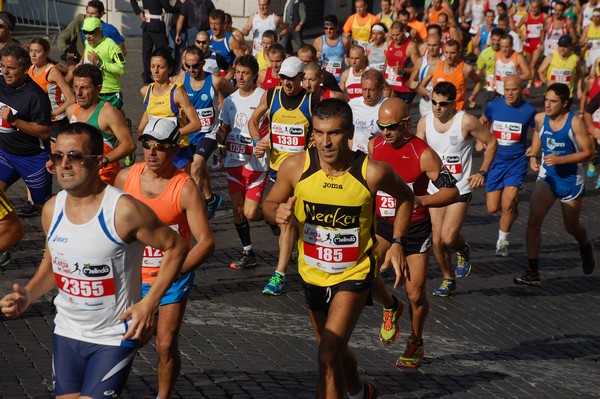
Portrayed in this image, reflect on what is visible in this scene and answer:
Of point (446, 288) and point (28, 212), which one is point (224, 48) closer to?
point (28, 212)

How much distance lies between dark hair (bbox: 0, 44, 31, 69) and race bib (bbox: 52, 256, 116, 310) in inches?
198

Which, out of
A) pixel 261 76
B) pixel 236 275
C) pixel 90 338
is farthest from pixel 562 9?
pixel 90 338

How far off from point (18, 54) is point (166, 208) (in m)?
4.19

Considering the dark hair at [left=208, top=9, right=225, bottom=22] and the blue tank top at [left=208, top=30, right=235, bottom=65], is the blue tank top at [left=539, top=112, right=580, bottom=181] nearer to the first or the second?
the blue tank top at [left=208, top=30, right=235, bottom=65]

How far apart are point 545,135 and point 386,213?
10.4 ft

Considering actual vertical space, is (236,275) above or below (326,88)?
below

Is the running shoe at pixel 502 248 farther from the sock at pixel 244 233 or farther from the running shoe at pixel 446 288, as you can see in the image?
the sock at pixel 244 233

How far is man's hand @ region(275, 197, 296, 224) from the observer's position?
20.3 feet

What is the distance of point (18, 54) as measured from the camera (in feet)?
32.8

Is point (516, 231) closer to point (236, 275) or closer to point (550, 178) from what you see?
point (550, 178)

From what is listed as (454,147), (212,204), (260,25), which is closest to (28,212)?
(212,204)

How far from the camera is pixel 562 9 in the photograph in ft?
76.3

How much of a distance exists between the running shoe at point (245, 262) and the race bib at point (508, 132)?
319cm

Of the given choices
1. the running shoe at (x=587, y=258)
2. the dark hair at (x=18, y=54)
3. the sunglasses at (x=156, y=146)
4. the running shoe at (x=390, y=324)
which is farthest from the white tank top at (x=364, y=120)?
the sunglasses at (x=156, y=146)
